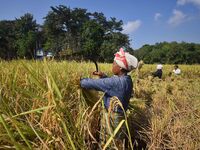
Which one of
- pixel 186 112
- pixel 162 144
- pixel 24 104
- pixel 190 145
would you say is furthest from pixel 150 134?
pixel 24 104

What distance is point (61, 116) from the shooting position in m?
2.22

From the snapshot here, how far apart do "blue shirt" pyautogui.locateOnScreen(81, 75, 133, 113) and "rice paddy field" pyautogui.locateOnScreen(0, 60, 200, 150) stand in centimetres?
12

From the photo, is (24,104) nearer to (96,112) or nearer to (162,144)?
(96,112)

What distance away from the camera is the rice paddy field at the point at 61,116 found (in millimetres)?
2135

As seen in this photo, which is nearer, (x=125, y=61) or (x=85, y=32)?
(x=125, y=61)

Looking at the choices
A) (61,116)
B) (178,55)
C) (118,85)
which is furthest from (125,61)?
(178,55)

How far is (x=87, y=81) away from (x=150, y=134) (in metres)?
1.16

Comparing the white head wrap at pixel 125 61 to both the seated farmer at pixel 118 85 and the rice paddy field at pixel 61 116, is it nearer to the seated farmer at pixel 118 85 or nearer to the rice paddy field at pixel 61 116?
the seated farmer at pixel 118 85

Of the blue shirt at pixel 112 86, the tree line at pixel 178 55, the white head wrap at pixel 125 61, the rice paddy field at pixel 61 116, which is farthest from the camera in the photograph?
the tree line at pixel 178 55

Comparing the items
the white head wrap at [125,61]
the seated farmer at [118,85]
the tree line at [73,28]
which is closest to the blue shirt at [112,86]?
the seated farmer at [118,85]

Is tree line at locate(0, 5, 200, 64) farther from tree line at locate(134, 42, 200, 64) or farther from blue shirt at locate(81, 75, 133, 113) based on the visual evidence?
blue shirt at locate(81, 75, 133, 113)

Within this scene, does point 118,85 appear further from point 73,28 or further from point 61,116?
point 73,28

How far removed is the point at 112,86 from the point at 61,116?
88 cm

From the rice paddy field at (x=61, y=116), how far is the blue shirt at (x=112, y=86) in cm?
12
